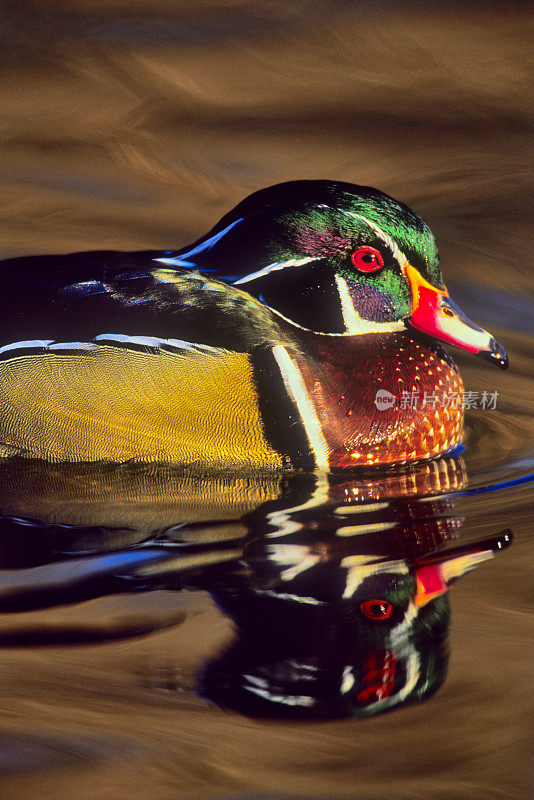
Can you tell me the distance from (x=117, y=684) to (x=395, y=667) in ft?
2.21

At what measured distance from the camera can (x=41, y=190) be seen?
6.63m

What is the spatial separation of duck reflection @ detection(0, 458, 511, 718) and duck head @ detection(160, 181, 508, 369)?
548 millimetres

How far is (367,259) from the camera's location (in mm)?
4078

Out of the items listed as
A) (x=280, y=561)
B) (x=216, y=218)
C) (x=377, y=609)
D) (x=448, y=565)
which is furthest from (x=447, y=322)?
(x=216, y=218)

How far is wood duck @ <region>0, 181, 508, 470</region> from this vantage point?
384cm

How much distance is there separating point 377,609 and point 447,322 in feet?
4.61

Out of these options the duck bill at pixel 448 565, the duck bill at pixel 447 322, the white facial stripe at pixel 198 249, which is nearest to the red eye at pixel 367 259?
the duck bill at pixel 447 322

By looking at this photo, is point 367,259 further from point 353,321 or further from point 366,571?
point 366,571

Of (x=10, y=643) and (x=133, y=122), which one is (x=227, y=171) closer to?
(x=133, y=122)

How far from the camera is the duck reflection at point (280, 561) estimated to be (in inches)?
111

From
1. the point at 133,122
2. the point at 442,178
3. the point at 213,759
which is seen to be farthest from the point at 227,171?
the point at 213,759

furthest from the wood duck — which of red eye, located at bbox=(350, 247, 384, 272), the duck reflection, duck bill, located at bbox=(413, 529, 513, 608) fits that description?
duck bill, located at bbox=(413, 529, 513, 608)

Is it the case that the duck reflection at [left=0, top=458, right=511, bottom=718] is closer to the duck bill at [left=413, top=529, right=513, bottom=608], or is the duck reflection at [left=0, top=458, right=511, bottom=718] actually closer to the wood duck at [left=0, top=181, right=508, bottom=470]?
the duck bill at [left=413, top=529, right=513, bottom=608]

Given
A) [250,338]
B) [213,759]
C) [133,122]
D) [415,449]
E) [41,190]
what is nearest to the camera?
[213,759]
